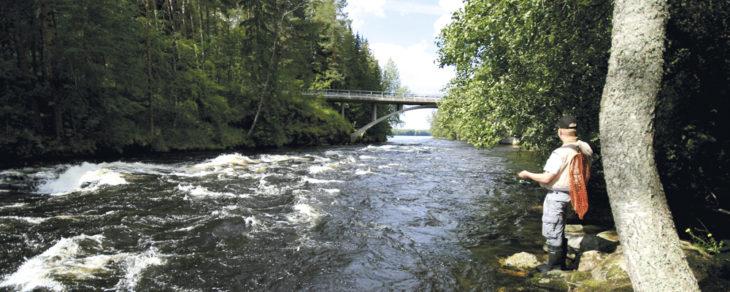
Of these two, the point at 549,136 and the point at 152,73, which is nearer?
the point at 549,136

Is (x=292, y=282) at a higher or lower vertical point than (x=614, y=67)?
lower

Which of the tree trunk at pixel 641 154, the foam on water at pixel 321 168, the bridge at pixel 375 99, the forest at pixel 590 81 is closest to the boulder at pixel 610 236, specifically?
the forest at pixel 590 81

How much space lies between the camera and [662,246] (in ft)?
9.01

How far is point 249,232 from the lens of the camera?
747cm

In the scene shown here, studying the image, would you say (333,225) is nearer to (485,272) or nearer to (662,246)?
(485,272)

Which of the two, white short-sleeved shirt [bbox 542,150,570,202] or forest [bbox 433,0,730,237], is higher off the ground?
forest [bbox 433,0,730,237]

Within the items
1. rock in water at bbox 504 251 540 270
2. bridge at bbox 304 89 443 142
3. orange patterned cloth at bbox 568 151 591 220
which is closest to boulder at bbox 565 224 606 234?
rock in water at bbox 504 251 540 270

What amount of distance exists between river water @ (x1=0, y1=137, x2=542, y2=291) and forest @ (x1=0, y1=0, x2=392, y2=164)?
5.52 metres

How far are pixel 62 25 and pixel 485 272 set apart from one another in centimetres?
2119

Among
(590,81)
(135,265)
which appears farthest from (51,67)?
(590,81)

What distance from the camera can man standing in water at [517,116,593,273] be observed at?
468cm

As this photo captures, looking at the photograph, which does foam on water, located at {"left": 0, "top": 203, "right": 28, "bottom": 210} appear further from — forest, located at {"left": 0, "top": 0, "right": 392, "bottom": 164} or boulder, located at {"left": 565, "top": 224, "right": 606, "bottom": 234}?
boulder, located at {"left": 565, "top": 224, "right": 606, "bottom": 234}

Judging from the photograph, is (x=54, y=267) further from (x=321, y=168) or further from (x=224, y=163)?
(x=321, y=168)

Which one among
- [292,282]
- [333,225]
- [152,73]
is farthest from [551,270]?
[152,73]
